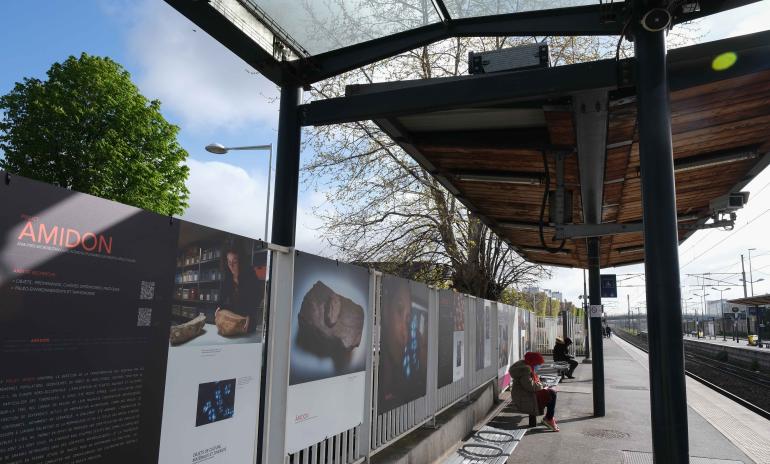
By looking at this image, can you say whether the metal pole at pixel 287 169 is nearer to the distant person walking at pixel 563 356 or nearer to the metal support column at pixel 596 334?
the metal support column at pixel 596 334

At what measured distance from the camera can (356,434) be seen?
5121mm

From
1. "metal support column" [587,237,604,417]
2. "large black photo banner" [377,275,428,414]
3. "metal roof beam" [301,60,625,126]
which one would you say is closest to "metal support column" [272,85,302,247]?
"metal roof beam" [301,60,625,126]

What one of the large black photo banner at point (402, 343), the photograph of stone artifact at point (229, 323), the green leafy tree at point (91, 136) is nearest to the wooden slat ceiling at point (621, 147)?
the large black photo banner at point (402, 343)

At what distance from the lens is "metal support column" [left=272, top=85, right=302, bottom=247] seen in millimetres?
5125

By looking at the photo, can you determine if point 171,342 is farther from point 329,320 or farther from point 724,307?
point 724,307

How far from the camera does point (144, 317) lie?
2551 mm

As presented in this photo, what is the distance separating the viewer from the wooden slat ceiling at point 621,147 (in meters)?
4.99

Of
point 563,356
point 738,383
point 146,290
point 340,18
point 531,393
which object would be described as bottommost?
point 738,383

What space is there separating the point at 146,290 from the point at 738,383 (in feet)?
83.8

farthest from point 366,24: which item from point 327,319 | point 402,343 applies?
point 402,343

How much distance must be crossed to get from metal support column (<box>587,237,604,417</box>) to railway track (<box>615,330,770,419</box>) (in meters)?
4.30

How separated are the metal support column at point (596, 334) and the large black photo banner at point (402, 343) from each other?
5267 mm

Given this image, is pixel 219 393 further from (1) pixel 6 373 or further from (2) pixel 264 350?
(1) pixel 6 373

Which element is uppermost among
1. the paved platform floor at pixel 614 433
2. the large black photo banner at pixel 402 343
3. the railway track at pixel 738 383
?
the large black photo banner at pixel 402 343
